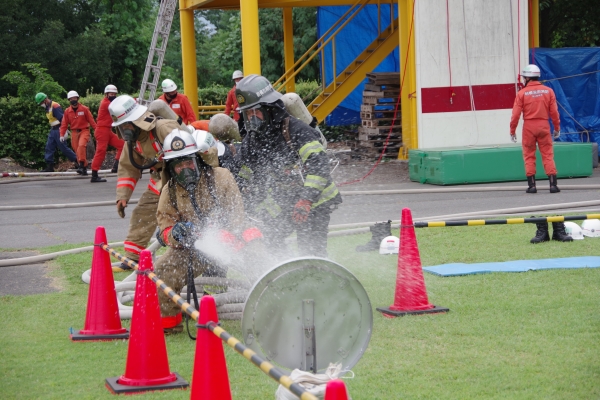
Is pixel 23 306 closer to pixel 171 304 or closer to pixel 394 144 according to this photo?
pixel 171 304

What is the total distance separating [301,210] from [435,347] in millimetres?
1476

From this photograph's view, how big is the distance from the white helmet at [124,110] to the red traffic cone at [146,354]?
2.54 meters

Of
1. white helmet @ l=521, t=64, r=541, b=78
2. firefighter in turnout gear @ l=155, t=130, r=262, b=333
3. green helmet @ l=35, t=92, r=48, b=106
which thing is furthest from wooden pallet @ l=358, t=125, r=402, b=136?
firefighter in turnout gear @ l=155, t=130, r=262, b=333

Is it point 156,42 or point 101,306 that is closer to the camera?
point 101,306

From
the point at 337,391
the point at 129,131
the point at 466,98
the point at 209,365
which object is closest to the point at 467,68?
the point at 466,98

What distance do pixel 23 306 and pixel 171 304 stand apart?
1813mm

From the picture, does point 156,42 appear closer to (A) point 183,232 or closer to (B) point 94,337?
(B) point 94,337

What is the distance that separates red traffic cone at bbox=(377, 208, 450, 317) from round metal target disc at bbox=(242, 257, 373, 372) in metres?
1.87

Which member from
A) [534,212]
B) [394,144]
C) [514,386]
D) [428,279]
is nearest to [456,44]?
[394,144]

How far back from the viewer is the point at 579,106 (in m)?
18.1

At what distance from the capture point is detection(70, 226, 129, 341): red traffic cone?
20.1 feet

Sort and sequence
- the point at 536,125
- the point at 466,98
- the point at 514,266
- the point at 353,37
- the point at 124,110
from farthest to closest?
the point at 353,37, the point at 466,98, the point at 536,125, the point at 514,266, the point at 124,110

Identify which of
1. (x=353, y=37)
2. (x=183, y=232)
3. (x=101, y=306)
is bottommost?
(x=101, y=306)

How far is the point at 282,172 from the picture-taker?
266 inches
